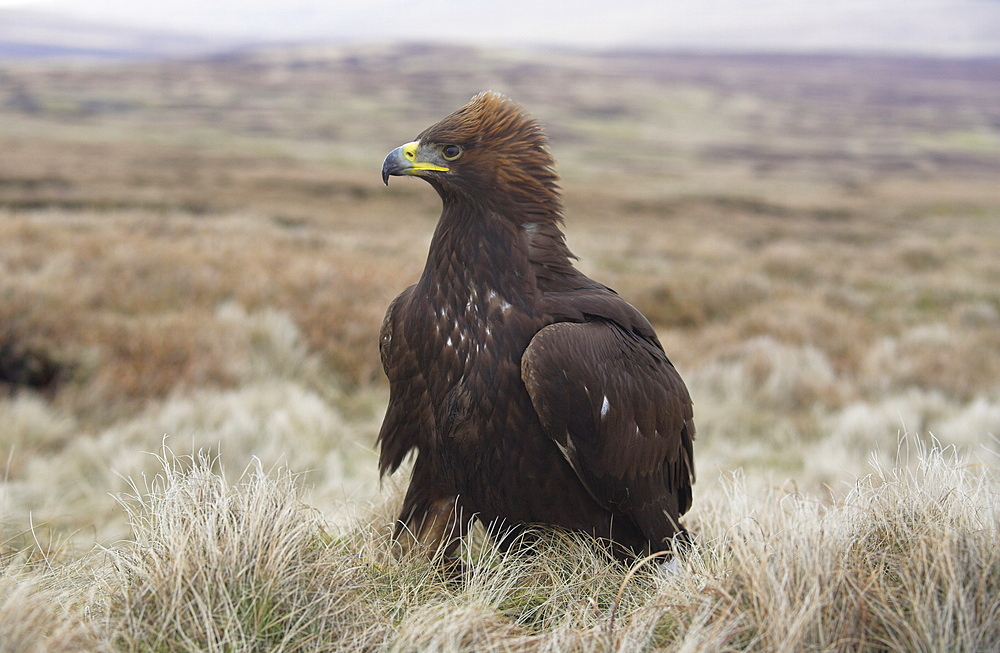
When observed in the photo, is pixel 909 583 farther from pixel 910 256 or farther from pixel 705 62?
pixel 705 62

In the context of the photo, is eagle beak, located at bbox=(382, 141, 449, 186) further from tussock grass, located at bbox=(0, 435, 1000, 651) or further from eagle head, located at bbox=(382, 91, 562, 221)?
tussock grass, located at bbox=(0, 435, 1000, 651)

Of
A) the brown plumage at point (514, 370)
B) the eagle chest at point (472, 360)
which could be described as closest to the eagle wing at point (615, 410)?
the brown plumage at point (514, 370)

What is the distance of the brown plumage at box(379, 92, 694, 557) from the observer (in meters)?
2.83

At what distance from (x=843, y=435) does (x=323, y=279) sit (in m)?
6.06

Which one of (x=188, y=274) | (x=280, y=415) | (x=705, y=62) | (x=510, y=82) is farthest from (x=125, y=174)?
(x=705, y=62)

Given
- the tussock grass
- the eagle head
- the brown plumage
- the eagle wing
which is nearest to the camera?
the tussock grass

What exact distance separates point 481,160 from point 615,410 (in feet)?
3.76

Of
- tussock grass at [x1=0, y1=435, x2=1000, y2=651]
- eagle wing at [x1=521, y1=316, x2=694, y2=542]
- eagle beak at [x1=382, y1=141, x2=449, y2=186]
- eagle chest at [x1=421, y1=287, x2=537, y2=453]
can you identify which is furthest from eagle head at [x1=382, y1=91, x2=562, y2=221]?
tussock grass at [x1=0, y1=435, x2=1000, y2=651]

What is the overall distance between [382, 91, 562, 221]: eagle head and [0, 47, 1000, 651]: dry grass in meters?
1.40

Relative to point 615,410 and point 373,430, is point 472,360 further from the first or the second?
point 373,430

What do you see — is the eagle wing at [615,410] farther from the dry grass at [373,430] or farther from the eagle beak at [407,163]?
the eagle beak at [407,163]

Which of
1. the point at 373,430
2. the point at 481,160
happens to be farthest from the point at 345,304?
the point at 481,160

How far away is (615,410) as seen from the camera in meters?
2.86

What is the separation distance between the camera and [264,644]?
231 centimetres
